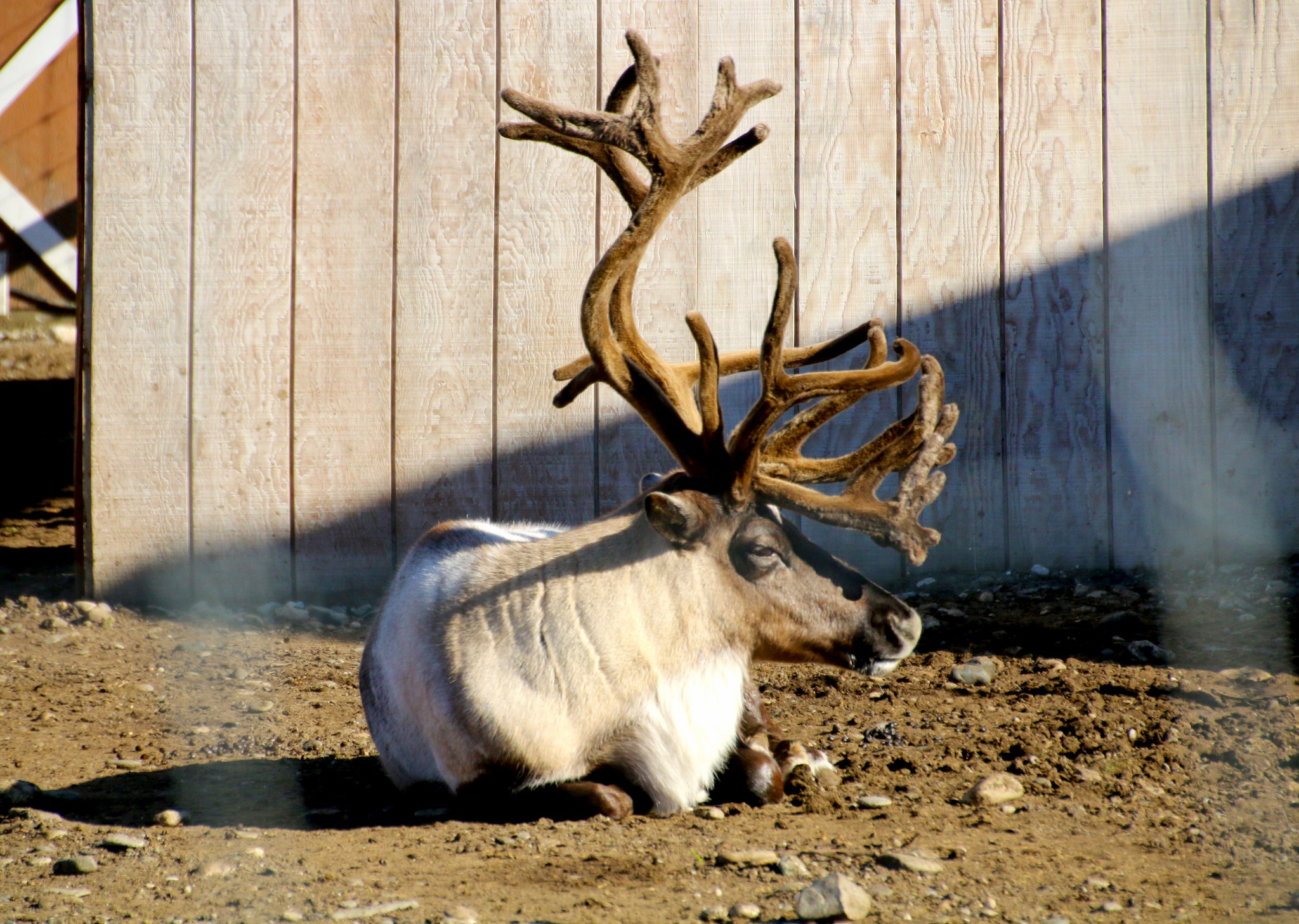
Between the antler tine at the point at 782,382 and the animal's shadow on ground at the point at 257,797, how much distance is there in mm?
1100

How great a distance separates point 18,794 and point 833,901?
6.60ft

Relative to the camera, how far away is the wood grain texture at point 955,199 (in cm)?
446

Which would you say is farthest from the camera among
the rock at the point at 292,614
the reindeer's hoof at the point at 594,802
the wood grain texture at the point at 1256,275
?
the rock at the point at 292,614

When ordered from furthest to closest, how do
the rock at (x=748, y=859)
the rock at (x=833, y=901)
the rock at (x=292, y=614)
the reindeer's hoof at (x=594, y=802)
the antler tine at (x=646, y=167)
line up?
1. the rock at (x=292, y=614)
2. the antler tine at (x=646, y=167)
3. the reindeer's hoof at (x=594, y=802)
4. the rock at (x=748, y=859)
5. the rock at (x=833, y=901)

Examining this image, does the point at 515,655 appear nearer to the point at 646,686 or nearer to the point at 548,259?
the point at 646,686

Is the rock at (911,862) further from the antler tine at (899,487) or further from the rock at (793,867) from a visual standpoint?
the antler tine at (899,487)

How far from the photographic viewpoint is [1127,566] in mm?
4508

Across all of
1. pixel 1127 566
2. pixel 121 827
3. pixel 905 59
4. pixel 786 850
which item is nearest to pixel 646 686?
pixel 786 850

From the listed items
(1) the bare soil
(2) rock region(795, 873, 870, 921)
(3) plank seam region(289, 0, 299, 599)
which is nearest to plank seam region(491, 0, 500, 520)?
(3) plank seam region(289, 0, 299, 599)

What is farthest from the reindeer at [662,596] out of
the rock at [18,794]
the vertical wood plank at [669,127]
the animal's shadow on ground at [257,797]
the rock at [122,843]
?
the vertical wood plank at [669,127]

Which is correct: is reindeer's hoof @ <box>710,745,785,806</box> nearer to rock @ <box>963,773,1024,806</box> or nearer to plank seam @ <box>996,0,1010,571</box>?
rock @ <box>963,773,1024,806</box>

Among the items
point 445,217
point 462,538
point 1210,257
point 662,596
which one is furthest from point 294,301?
point 1210,257

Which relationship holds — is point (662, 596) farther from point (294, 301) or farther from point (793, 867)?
point (294, 301)

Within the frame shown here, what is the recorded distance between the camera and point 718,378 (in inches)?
108
